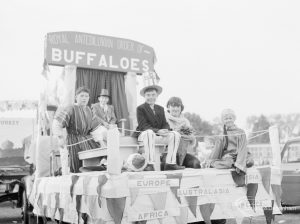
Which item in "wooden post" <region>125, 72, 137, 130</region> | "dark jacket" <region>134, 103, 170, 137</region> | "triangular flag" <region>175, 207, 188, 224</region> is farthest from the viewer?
"wooden post" <region>125, 72, 137, 130</region>

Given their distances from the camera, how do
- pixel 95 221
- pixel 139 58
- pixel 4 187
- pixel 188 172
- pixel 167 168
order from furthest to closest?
pixel 4 187 < pixel 139 58 < pixel 167 168 < pixel 188 172 < pixel 95 221

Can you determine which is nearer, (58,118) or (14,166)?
(58,118)

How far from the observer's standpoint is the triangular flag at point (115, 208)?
430 cm

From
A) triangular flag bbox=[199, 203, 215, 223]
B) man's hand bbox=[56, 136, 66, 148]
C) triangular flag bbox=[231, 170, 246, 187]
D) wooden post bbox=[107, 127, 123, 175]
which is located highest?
man's hand bbox=[56, 136, 66, 148]

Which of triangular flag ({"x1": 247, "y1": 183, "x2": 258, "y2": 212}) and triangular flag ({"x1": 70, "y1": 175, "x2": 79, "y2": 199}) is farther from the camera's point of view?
triangular flag ({"x1": 247, "y1": 183, "x2": 258, "y2": 212})

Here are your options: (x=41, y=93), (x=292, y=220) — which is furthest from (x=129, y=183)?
(x=292, y=220)

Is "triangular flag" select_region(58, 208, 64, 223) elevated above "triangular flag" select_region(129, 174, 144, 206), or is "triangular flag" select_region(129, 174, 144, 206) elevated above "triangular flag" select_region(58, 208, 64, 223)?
"triangular flag" select_region(129, 174, 144, 206)

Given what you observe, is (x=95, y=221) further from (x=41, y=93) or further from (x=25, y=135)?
(x=25, y=135)

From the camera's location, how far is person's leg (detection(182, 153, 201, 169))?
6.06 meters

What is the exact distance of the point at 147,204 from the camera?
14.9 feet

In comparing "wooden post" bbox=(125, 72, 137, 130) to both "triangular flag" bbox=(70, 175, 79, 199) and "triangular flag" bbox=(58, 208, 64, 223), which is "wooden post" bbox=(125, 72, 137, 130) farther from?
"triangular flag" bbox=(70, 175, 79, 199)

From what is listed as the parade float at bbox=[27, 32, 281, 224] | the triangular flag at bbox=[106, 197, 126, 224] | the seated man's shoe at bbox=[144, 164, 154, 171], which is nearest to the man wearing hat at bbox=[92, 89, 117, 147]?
the parade float at bbox=[27, 32, 281, 224]

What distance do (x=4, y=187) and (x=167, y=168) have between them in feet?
27.8

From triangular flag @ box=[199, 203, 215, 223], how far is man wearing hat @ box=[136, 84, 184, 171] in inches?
26.2
